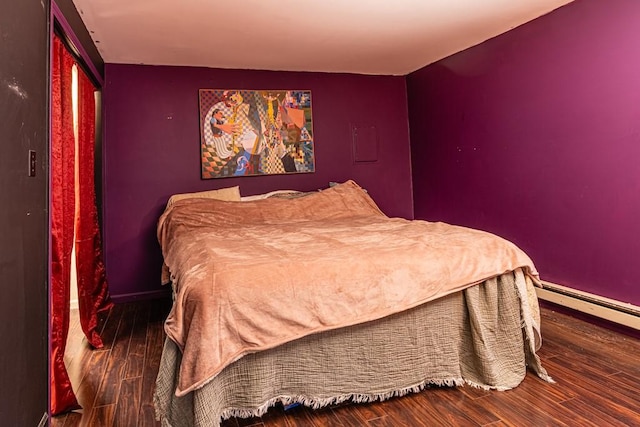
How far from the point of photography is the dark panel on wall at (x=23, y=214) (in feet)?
3.91

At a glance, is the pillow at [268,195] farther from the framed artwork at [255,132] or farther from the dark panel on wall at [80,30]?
the dark panel on wall at [80,30]

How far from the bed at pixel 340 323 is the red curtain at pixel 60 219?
0.52m

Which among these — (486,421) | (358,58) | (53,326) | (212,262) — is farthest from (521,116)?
(53,326)

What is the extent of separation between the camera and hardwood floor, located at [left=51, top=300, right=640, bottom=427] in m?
1.66

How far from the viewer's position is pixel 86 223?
2.63 meters

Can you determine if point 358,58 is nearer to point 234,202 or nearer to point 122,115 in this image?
point 234,202

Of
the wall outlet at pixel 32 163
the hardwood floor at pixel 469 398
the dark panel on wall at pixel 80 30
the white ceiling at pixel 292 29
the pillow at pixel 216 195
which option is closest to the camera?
the wall outlet at pixel 32 163

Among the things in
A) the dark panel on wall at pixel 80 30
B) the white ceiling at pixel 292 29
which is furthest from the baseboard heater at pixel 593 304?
the dark panel on wall at pixel 80 30

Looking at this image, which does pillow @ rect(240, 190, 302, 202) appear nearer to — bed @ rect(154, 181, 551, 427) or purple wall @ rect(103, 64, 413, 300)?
purple wall @ rect(103, 64, 413, 300)

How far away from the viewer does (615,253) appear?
254 centimetres

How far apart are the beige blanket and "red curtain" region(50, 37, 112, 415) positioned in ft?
1.70

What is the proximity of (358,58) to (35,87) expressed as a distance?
2.85 metres

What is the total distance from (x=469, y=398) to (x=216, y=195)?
2589mm

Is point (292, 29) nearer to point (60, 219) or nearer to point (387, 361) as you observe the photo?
point (60, 219)
